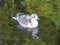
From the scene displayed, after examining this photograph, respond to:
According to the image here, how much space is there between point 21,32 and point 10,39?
0.11 m

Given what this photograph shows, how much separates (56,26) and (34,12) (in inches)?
8.8

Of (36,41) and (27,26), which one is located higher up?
(27,26)

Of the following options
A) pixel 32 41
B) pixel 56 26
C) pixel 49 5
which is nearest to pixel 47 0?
pixel 49 5

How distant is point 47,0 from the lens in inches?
81.0

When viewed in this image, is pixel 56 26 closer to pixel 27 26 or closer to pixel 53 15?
pixel 53 15

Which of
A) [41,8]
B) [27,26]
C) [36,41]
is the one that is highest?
[41,8]

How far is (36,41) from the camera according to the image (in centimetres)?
212

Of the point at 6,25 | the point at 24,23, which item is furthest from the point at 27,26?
the point at 6,25

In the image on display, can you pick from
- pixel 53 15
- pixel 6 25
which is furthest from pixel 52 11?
pixel 6 25

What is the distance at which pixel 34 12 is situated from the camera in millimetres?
2072

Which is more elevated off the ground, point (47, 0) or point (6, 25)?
point (47, 0)

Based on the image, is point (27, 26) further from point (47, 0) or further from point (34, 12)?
point (47, 0)

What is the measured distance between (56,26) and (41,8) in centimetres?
20

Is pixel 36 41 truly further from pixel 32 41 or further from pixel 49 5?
pixel 49 5
